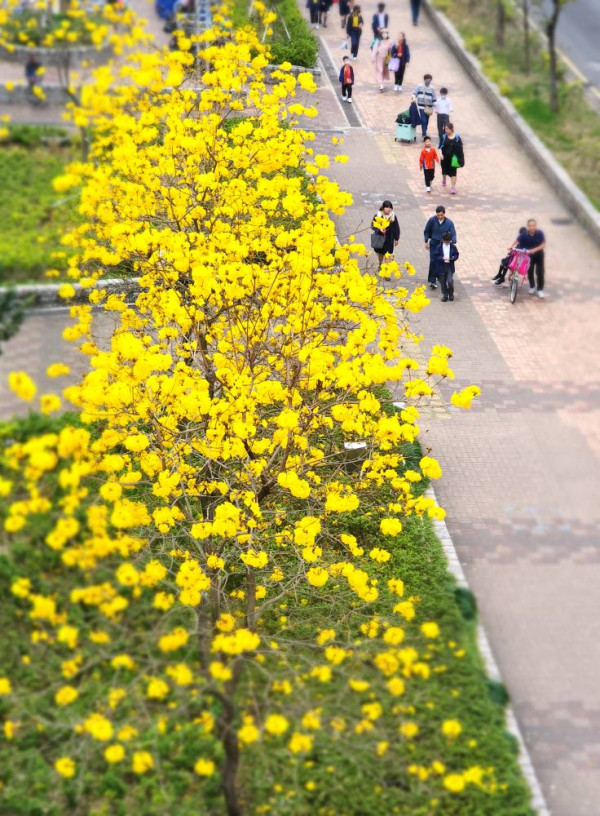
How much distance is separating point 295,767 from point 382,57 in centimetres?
1953

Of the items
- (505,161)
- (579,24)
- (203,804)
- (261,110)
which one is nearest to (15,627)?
(203,804)

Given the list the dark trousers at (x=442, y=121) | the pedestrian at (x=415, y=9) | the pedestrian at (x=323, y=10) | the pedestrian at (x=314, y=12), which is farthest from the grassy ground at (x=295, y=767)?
the pedestrian at (x=415, y=9)

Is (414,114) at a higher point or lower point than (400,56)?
lower

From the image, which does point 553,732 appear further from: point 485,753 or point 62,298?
point 62,298

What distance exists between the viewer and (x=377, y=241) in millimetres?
14898

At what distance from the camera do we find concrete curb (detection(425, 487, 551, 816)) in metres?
7.91

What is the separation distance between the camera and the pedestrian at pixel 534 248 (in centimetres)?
1485

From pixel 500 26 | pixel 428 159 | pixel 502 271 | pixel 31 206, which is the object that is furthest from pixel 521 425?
pixel 500 26

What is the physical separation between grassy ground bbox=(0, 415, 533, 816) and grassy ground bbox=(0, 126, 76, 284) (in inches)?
99.8

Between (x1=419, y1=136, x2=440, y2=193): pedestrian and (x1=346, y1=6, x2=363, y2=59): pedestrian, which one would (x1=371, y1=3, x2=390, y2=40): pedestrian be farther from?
(x1=419, y1=136, x2=440, y2=193): pedestrian

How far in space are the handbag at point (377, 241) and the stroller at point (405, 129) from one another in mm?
6275

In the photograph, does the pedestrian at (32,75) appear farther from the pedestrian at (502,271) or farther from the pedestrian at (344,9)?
the pedestrian at (502,271)

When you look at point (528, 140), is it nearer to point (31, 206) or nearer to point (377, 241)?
point (377, 241)

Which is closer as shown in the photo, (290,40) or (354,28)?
(290,40)
